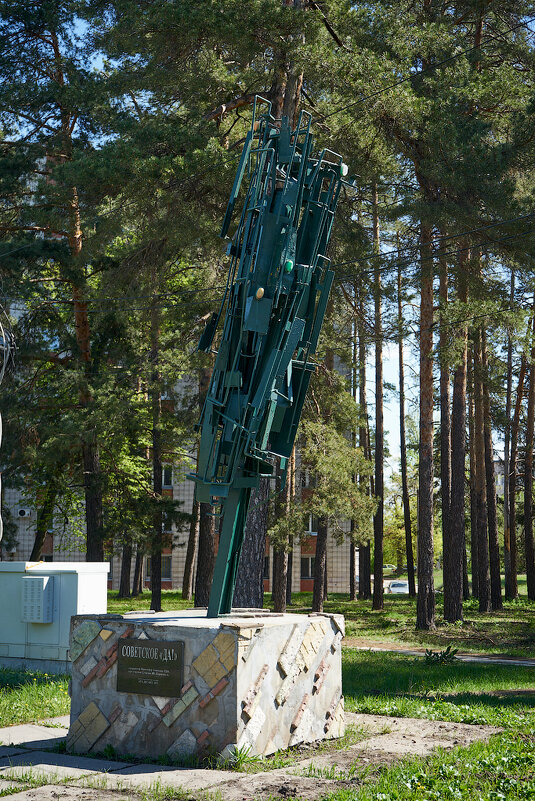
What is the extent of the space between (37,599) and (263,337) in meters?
5.88

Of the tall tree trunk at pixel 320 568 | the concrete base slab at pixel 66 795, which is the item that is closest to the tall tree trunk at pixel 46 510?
the tall tree trunk at pixel 320 568

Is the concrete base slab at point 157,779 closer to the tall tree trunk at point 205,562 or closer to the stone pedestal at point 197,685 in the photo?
the stone pedestal at point 197,685

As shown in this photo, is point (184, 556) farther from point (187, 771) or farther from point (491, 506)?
point (187, 771)

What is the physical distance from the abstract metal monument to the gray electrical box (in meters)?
4.52

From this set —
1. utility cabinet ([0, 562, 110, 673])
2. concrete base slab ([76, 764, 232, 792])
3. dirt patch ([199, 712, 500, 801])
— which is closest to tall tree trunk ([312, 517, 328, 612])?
utility cabinet ([0, 562, 110, 673])

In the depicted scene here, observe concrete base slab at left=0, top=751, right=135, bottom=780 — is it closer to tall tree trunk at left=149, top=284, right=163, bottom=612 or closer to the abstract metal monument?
the abstract metal monument

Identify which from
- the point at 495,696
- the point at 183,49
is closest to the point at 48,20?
the point at 183,49

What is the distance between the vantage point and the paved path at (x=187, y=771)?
6.19 m

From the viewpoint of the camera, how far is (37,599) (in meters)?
12.4

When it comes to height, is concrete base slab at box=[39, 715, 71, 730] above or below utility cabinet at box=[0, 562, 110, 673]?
below

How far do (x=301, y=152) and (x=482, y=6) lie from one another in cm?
1390

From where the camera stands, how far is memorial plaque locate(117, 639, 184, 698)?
292 inches

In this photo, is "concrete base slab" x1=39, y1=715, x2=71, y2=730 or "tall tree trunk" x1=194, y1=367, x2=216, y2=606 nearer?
"concrete base slab" x1=39, y1=715, x2=71, y2=730

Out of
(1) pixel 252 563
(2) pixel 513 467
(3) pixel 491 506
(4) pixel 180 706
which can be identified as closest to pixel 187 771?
(4) pixel 180 706
